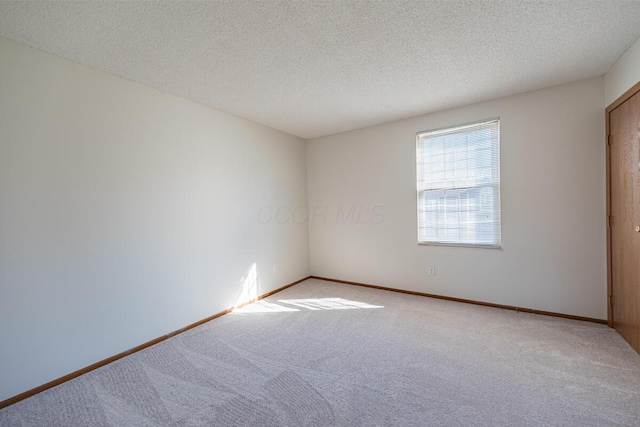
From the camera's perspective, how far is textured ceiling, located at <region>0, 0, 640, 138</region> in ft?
5.53

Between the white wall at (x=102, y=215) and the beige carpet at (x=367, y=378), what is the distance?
32cm

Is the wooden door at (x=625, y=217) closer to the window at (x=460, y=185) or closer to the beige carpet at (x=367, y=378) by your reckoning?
the beige carpet at (x=367, y=378)

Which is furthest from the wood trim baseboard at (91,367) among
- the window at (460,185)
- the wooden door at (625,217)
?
the wooden door at (625,217)

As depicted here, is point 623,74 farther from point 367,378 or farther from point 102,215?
point 102,215

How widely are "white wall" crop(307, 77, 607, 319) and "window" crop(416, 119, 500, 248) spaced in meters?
0.10

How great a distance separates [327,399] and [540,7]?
2907 mm

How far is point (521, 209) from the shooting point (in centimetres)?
305

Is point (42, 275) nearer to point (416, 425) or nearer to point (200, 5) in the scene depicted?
point (200, 5)

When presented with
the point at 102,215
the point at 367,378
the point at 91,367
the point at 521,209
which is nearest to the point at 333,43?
the point at 102,215

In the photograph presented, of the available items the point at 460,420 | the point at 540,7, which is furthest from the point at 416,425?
the point at 540,7

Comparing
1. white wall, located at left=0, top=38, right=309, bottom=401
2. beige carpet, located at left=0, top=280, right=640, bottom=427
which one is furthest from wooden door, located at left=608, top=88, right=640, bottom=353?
white wall, located at left=0, top=38, right=309, bottom=401

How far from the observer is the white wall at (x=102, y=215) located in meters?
1.88

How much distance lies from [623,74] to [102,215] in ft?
15.3

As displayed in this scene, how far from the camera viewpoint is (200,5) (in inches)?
64.1
